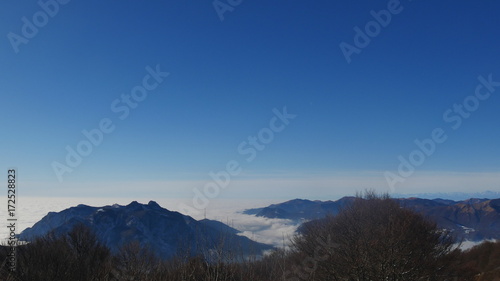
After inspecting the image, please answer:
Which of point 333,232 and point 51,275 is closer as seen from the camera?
point 51,275

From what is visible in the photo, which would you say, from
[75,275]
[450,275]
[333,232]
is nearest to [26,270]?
[75,275]

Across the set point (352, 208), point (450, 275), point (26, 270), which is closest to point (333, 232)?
point (352, 208)

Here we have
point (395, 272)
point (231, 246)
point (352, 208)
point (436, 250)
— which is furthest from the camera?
point (352, 208)

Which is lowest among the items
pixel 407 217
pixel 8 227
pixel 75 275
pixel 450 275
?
pixel 450 275

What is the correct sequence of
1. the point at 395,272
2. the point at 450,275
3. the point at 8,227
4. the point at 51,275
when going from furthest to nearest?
the point at 450,275 < the point at 51,275 < the point at 395,272 < the point at 8,227

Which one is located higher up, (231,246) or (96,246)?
(231,246)

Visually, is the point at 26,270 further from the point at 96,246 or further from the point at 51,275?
the point at 96,246

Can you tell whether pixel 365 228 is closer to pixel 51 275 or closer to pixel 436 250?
pixel 436 250
